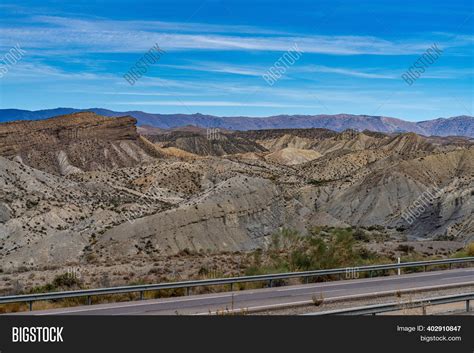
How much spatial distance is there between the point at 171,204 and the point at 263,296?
53507mm

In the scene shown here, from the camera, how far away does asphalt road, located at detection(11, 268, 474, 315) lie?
54.0ft

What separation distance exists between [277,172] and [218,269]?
325 feet

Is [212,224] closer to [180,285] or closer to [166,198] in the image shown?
[180,285]

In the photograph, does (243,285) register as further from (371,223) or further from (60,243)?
(371,223)

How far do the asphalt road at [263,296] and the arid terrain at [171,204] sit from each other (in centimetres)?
640

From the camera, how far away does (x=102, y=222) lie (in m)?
53.2

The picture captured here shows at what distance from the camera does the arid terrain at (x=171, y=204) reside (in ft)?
141

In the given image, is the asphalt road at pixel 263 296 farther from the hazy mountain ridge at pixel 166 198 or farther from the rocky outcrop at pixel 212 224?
the rocky outcrop at pixel 212 224

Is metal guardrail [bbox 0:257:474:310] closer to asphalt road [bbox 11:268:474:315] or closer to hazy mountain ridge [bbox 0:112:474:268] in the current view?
asphalt road [bbox 11:268:474:315]

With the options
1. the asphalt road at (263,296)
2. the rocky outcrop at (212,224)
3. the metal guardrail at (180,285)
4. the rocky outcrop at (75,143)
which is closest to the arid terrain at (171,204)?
the rocky outcrop at (212,224)

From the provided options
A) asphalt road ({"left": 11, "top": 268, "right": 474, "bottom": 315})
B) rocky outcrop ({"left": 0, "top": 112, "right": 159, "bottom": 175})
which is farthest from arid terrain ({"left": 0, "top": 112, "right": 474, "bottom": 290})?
asphalt road ({"left": 11, "top": 268, "right": 474, "bottom": 315})

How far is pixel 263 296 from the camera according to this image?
1914cm

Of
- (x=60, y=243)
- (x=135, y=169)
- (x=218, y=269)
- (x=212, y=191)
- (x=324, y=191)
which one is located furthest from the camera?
(x=135, y=169)
